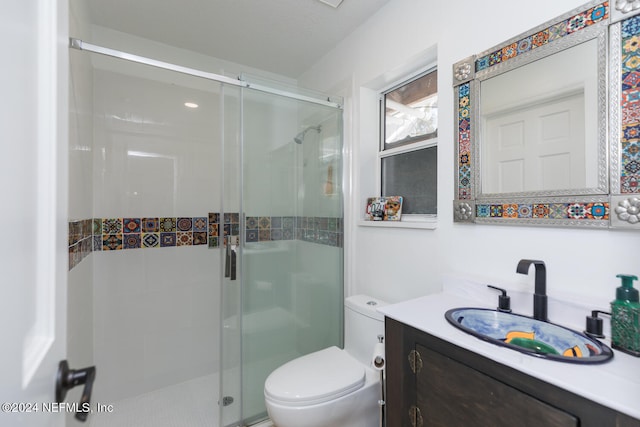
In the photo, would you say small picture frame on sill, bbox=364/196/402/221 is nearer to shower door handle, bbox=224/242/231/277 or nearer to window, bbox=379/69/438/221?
window, bbox=379/69/438/221

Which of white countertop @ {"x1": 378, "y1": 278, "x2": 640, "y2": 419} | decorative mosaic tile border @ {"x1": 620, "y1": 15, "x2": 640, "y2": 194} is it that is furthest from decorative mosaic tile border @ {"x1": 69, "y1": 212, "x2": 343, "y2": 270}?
decorative mosaic tile border @ {"x1": 620, "y1": 15, "x2": 640, "y2": 194}

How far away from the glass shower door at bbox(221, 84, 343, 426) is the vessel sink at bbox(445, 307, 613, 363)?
105 centimetres

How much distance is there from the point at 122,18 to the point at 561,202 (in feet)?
8.68

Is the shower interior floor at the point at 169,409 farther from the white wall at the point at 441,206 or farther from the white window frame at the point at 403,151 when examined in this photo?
the white window frame at the point at 403,151

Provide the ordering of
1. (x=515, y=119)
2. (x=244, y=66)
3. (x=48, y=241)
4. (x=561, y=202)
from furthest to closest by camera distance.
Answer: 1. (x=244, y=66)
2. (x=515, y=119)
3. (x=561, y=202)
4. (x=48, y=241)

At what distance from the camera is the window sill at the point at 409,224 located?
1.43 m

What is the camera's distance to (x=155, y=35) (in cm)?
205

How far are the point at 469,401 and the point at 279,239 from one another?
1.25 meters

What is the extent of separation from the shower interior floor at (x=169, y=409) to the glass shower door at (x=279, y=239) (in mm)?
313

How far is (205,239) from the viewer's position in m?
2.29

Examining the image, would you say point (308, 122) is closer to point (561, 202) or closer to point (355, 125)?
point (355, 125)

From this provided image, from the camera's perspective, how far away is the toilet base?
1.18m

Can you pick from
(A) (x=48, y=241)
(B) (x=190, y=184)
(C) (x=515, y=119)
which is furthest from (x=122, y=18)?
(C) (x=515, y=119)

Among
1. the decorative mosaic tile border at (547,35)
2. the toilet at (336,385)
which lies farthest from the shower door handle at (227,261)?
the decorative mosaic tile border at (547,35)
